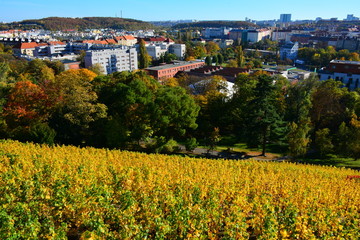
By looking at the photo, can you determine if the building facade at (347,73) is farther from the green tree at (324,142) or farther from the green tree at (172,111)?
the green tree at (172,111)

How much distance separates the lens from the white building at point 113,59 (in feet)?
228

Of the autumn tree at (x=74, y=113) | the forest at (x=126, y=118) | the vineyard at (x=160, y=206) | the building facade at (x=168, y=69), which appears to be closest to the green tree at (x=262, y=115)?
the forest at (x=126, y=118)

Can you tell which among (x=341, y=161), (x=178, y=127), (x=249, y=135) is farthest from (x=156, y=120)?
(x=341, y=161)

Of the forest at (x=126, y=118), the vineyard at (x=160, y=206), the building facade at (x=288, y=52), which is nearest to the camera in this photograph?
the vineyard at (x=160, y=206)

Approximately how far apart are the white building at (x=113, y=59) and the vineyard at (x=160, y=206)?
190ft

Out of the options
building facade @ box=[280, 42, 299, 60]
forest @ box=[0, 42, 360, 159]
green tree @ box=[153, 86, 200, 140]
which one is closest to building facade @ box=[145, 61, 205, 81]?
green tree @ box=[153, 86, 200, 140]

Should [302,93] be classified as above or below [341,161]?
above

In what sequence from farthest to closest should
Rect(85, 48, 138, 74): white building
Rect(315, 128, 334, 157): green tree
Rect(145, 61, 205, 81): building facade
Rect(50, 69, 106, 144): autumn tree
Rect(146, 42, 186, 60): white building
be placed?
Rect(146, 42, 186, 60): white building
Rect(85, 48, 138, 74): white building
Rect(145, 61, 205, 81): building facade
Rect(315, 128, 334, 157): green tree
Rect(50, 69, 106, 144): autumn tree

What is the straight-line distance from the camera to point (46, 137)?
2228cm

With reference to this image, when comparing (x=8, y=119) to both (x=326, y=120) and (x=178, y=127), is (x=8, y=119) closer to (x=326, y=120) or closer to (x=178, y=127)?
(x=178, y=127)

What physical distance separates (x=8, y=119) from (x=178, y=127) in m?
14.1

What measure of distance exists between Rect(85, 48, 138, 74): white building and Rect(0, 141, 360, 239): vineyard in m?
58.0

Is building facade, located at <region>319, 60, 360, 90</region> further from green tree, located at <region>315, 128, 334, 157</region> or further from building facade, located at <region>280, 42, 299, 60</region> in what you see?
building facade, located at <region>280, 42, 299, 60</region>

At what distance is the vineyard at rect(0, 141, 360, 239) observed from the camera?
28.4ft
